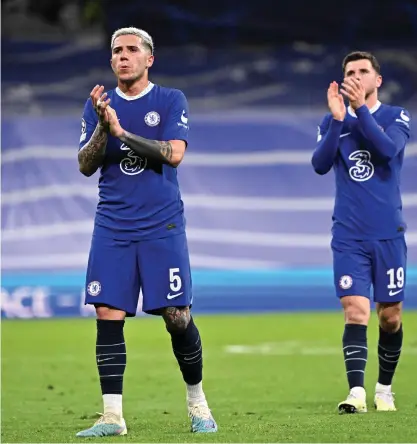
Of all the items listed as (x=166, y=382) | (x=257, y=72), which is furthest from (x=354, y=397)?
(x=257, y=72)

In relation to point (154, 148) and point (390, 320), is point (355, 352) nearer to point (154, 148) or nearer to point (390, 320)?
point (390, 320)

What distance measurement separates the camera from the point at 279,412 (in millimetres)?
7402

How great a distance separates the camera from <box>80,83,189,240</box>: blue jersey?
6.37 meters

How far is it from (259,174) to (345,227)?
12.6 metres

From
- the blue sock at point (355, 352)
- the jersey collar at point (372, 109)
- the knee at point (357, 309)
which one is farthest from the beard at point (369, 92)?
the blue sock at point (355, 352)

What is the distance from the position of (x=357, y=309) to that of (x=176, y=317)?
168 cm

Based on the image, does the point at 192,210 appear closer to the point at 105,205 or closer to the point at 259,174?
the point at 259,174

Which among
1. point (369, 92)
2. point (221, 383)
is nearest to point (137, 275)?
point (369, 92)

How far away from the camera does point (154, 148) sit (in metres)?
6.22

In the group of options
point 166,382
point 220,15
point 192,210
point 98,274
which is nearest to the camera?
point 98,274

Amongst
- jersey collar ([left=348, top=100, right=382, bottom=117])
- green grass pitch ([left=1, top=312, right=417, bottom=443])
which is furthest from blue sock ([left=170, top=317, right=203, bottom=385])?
jersey collar ([left=348, top=100, right=382, bottom=117])

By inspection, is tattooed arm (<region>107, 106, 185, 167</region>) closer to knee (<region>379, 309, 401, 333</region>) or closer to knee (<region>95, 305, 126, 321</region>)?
knee (<region>95, 305, 126, 321</region>)

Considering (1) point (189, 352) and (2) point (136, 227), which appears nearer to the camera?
(2) point (136, 227)

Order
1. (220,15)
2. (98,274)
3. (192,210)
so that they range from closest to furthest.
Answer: (98,274), (192,210), (220,15)
